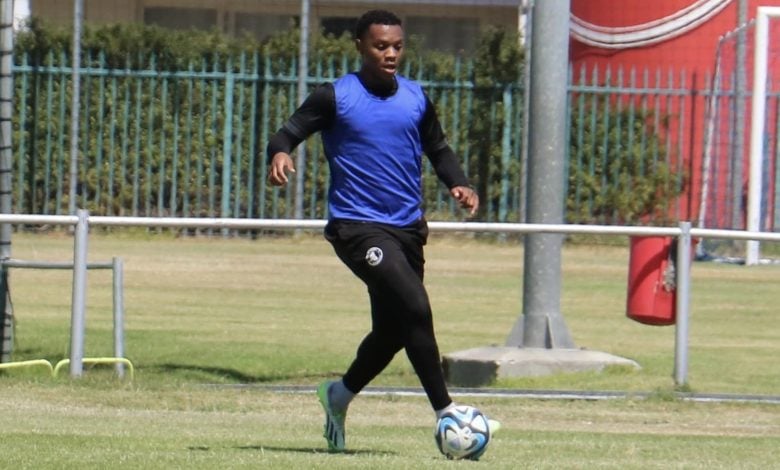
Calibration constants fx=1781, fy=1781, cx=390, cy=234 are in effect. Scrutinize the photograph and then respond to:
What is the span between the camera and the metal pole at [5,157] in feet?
39.0

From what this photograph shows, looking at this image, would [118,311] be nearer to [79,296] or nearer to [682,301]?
[79,296]

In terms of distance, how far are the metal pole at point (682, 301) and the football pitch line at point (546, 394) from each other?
0.22m

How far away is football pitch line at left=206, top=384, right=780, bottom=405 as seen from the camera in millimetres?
10602

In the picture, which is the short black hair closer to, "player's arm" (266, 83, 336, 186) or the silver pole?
"player's arm" (266, 83, 336, 186)

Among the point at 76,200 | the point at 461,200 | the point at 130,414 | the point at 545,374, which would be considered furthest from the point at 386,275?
the point at 76,200

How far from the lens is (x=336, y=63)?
763 inches

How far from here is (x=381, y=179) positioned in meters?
7.31

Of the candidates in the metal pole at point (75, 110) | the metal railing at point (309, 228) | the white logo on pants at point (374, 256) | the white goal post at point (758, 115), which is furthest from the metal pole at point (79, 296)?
the white goal post at point (758, 115)

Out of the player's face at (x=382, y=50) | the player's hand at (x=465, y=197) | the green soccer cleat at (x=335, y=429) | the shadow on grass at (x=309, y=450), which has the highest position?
the player's face at (x=382, y=50)

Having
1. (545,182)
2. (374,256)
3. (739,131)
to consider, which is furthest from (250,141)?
(374,256)

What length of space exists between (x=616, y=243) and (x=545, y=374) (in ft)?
20.3

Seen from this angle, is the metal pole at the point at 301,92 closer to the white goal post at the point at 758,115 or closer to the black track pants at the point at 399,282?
the white goal post at the point at 758,115

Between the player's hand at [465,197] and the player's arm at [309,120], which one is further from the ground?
the player's arm at [309,120]

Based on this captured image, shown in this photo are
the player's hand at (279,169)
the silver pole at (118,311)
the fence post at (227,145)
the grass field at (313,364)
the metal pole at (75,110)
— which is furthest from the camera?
the fence post at (227,145)
